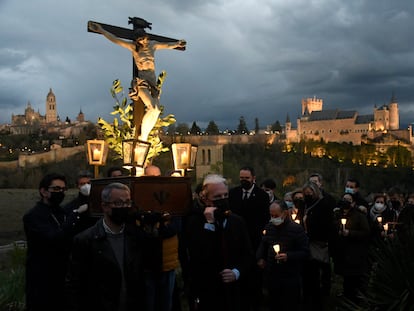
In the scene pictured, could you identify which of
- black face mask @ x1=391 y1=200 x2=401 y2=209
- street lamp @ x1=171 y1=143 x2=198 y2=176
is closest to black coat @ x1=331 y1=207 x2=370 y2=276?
black face mask @ x1=391 y1=200 x2=401 y2=209

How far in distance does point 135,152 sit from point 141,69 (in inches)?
71.8

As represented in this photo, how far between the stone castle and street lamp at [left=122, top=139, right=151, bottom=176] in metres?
116

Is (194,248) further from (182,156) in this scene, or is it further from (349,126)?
(349,126)

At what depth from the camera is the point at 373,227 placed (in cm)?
906

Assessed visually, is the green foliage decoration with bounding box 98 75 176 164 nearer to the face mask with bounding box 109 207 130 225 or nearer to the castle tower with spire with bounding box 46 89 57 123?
the face mask with bounding box 109 207 130 225

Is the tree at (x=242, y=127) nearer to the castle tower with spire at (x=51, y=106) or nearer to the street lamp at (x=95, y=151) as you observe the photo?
the castle tower with spire at (x=51, y=106)

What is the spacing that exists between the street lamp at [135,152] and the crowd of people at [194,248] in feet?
1.26

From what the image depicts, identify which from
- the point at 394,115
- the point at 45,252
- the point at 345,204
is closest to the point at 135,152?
the point at 45,252

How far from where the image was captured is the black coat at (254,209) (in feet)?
24.4

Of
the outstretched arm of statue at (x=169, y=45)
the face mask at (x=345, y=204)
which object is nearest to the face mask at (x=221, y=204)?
the face mask at (x=345, y=204)

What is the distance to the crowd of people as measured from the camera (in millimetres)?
4008

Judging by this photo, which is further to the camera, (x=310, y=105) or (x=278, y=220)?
(x=310, y=105)

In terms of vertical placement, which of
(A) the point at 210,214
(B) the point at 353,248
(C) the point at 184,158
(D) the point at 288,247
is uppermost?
(C) the point at 184,158

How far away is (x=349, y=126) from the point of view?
122188 mm
